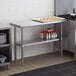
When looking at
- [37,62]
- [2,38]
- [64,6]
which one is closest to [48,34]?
[37,62]

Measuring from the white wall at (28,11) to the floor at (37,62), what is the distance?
0.17 meters

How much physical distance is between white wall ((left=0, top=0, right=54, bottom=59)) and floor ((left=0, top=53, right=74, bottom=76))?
17cm

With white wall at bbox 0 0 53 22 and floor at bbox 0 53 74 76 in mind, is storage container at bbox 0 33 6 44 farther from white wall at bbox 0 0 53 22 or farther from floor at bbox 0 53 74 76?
floor at bbox 0 53 74 76

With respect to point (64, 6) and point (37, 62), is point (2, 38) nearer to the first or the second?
point (37, 62)

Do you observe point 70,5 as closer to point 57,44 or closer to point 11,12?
point 57,44

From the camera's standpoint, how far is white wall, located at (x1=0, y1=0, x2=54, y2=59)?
176 inches

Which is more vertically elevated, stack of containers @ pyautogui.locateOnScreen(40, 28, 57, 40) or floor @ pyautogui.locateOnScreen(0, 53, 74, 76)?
stack of containers @ pyautogui.locateOnScreen(40, 28, 57, 40)

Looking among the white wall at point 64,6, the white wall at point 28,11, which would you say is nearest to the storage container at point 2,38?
the white wall at point 28,11

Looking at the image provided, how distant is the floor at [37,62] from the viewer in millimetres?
4171

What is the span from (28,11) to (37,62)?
3.35ft

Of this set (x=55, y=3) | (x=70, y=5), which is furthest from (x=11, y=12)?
(x=70, y=5)

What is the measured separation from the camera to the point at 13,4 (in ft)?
14.9

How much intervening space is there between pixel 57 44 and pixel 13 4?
1.37 metres

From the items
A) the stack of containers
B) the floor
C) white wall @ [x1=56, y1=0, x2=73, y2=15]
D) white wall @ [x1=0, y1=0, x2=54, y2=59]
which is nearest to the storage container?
white wall @ [x1=0, y1=0, x2=54, y2=59]
